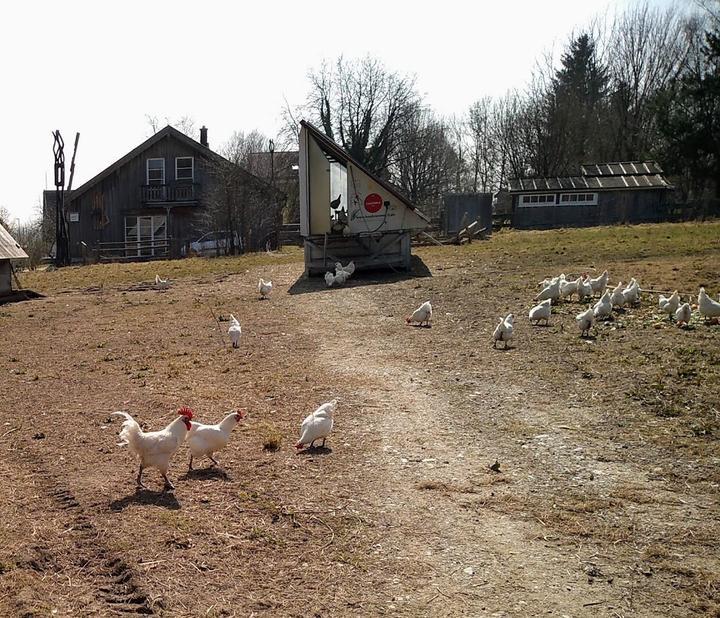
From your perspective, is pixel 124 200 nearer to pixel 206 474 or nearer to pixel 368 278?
pixel 368 278

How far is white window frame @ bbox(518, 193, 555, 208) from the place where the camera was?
43281mm

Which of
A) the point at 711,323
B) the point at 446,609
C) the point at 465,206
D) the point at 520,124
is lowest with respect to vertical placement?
the point at 446,609

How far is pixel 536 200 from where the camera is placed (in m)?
43.5

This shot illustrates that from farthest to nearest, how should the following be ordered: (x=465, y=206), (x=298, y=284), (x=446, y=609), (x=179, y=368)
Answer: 1. (x=465, y=206)
2. (x=298, y=284)
3. (x=179, y=368)
4. (x=446, y=609)

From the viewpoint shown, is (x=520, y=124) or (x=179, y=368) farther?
(x=520, y=124)

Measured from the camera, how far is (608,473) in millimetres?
6172

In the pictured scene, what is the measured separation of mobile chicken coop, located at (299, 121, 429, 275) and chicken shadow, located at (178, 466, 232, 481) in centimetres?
1512

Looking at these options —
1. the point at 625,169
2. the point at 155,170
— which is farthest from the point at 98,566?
the point at 625,169

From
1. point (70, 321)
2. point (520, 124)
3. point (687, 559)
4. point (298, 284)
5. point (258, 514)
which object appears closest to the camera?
point (687, 559)

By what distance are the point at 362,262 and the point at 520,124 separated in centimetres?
3791

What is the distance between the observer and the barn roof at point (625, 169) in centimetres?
4391

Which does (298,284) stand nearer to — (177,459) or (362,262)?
(362,262)

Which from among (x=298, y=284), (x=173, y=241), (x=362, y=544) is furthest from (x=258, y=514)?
(x=173, y=241)

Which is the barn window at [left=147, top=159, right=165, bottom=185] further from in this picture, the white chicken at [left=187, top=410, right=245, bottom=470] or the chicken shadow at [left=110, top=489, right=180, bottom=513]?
the chicken shadow at [left=110, top=489, right=180, bottom=513]
